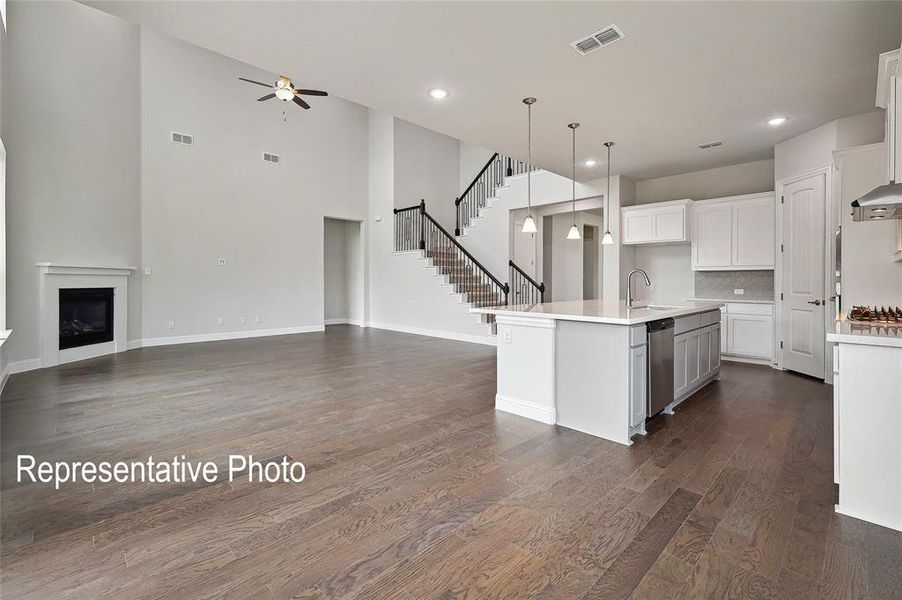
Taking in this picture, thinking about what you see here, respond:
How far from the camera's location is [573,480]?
2498 mm

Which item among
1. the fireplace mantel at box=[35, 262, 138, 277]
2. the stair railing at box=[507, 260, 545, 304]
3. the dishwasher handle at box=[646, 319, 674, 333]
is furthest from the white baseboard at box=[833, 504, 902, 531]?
the fireplace mantel at box=[35, 262, 138, 277]

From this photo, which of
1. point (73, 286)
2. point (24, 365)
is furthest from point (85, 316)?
point (24, 365)

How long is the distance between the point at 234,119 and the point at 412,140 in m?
3.89

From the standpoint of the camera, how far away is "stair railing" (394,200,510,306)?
29.5 feet

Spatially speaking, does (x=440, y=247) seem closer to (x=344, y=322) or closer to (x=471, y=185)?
(x=471, y=185)

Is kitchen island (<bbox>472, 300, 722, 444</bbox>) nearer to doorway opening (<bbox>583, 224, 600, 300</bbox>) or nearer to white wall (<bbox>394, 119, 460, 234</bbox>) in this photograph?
doorway opening (<bbox>583, 224, 600, 300</bbox>)

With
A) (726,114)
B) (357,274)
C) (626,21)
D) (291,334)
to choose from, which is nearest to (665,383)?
(626,21)

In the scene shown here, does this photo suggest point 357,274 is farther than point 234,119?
Yes

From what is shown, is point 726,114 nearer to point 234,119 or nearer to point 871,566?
point 871,566

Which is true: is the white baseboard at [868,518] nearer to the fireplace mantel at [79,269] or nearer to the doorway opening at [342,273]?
the fireplace mantel at [79,269]

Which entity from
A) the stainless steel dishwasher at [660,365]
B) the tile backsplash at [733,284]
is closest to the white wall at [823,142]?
the tile backsplash at [733,284]

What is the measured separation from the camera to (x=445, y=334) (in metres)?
8.48

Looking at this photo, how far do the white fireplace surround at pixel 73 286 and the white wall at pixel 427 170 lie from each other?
559cm

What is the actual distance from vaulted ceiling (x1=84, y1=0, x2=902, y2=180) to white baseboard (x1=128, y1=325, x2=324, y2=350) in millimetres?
5921
